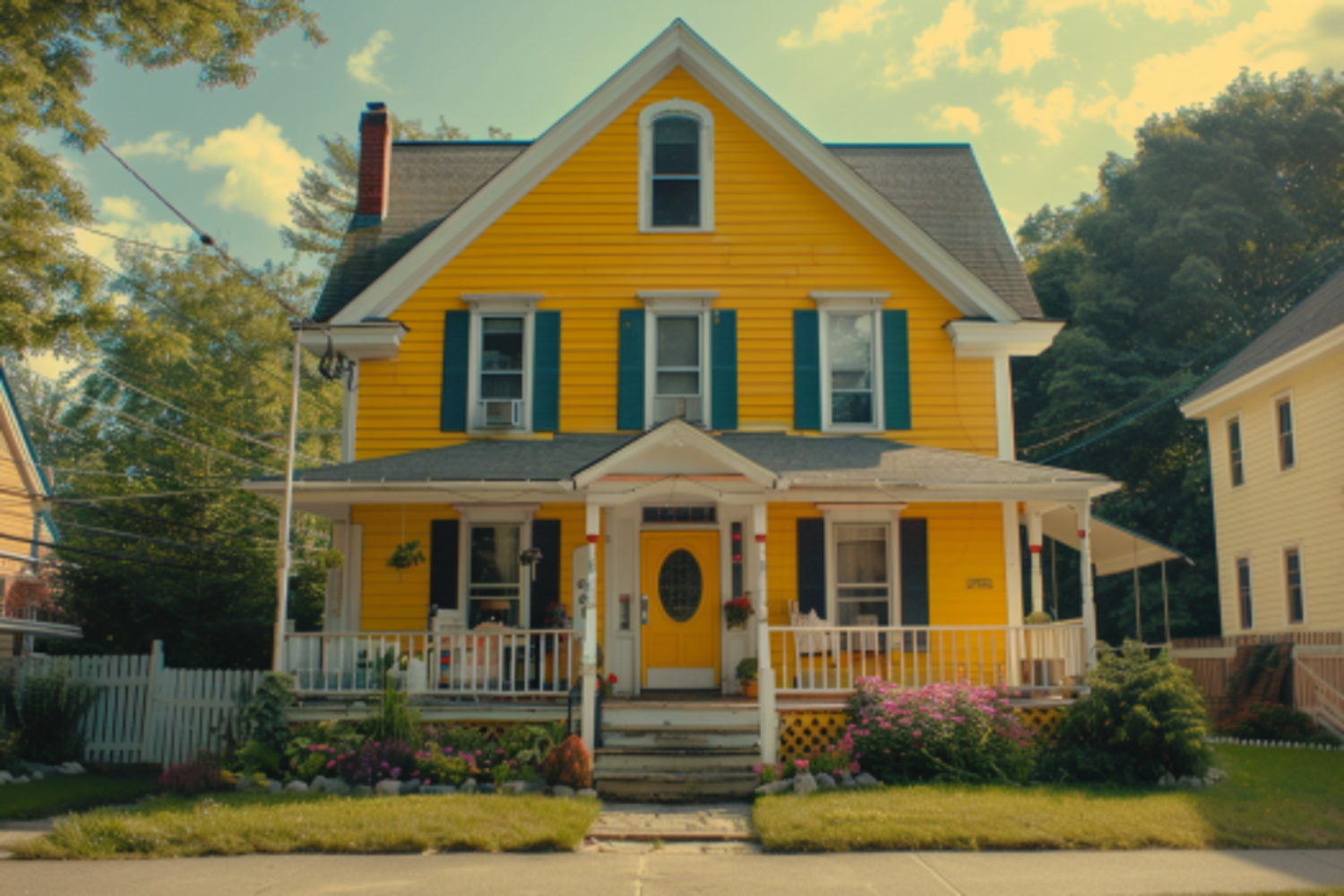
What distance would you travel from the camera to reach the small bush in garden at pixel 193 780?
10500mm

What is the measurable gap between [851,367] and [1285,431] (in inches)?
422

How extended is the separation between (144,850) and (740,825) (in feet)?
16.1

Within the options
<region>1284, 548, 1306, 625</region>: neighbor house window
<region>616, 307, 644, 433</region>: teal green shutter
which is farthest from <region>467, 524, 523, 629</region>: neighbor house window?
<region>1284, 548, 1306, 625</region>: neighbor house window

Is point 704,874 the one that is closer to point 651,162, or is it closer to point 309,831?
point 309,831

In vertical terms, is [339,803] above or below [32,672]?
below

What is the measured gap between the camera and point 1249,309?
3256cm

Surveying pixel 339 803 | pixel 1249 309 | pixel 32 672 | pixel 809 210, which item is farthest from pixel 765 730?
pixel 1249 309

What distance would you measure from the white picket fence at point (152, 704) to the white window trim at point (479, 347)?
14.4ft

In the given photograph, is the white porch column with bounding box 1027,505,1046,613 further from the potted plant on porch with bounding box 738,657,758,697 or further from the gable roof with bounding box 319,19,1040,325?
the potted plant on porch with bounding box 738,657,758,697

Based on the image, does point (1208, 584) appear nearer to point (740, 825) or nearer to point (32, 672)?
point (740, 825)

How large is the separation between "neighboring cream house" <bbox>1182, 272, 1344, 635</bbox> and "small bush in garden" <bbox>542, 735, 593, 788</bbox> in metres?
14.3

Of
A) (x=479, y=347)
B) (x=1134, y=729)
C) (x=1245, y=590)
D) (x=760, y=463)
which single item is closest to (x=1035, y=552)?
(x=1134, y=729)

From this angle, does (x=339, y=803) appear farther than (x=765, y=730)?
No

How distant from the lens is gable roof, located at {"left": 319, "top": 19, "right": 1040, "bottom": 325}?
14586 mm
